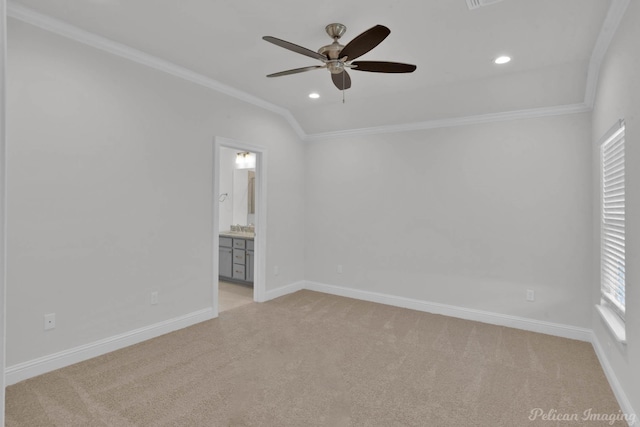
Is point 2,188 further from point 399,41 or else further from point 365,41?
point 399,41

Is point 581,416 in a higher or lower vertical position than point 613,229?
lower

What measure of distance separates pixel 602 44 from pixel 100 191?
425cm

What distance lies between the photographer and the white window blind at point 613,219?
2.52 meters

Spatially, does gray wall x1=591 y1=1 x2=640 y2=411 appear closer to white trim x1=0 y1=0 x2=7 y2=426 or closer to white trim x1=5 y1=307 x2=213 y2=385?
white trim x1=0 y1=0 x2=7 y2=426

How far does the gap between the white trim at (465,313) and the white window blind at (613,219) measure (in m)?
0.80

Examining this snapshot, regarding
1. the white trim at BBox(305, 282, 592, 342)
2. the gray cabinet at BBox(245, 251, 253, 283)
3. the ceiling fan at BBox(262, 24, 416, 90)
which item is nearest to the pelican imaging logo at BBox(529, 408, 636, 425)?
the white trim at BBox(305, 282, 592, 342)

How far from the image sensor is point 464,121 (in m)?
4.15

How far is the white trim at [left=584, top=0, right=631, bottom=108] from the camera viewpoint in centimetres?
222

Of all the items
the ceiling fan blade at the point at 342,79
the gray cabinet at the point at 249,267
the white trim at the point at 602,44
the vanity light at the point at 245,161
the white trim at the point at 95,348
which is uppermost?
the white trim at the point at 602,44

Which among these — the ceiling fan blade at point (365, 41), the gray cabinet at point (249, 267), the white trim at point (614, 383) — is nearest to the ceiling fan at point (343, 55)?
the ceiling fan blade at point (365, 41)

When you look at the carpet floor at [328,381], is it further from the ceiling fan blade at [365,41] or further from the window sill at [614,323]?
the ceiling fan blade at [365,41]

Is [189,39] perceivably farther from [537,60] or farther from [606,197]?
[606,197]

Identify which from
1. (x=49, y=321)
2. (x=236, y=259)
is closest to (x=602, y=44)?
(x=49, y=321)

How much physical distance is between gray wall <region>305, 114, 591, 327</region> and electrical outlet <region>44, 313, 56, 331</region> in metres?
3.30
